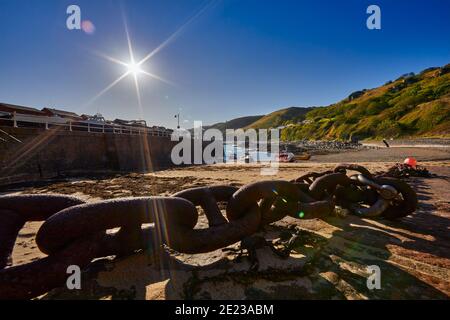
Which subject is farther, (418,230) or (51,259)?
(418,230)

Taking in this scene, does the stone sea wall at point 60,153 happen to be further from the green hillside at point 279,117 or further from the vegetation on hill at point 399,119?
the green hillside at point 279,117

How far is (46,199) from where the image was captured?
1340mm

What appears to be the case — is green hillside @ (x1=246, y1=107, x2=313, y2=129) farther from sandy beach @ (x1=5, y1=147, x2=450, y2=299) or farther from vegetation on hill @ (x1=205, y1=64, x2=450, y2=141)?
sandy beach @ (x1=5, y1=147, x2=450, y2=299)

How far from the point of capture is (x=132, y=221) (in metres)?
1.19

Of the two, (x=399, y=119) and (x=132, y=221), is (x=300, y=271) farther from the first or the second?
(x=399, y=119)

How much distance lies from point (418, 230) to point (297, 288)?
5.44ft

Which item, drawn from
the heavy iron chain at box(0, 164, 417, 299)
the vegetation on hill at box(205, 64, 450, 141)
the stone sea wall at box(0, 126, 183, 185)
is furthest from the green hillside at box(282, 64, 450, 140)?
the heavy iron chain at box(0, 164, 417, 299)

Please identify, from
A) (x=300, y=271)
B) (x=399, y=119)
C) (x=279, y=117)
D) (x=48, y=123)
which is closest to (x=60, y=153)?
(x=48, y=123)

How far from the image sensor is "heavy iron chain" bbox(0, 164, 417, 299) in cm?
108

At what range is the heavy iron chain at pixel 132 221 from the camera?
1080mm

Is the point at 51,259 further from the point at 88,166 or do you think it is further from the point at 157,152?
the point at 157,152

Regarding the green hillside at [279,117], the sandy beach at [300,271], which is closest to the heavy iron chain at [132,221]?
the sandy beach at [300,271]

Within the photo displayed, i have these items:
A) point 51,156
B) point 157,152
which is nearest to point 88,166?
point 51,156

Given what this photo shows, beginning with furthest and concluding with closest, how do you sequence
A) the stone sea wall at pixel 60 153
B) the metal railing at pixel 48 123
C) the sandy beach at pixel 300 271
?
the metal railing at pixel 48 123 → the stone sea wall at pixel 60 153 → the sandy beach at pixel 300 271
